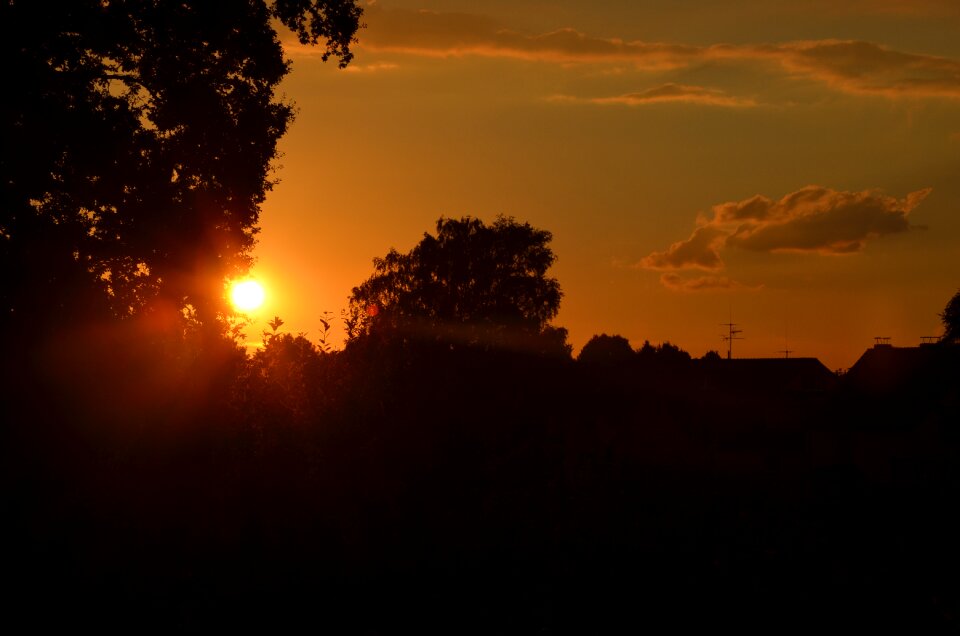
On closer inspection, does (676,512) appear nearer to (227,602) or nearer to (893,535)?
(893,535)

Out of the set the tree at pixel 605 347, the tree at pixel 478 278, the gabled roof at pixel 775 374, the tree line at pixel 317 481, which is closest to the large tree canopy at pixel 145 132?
the tree line at pixel 317 481

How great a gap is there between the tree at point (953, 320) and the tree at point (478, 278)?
29.6 m

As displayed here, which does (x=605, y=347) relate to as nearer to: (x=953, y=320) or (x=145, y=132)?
(x=953, y=320)

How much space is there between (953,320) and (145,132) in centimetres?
6255

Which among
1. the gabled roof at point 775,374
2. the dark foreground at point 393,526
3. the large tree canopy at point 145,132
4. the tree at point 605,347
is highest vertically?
the tree at point 605,347

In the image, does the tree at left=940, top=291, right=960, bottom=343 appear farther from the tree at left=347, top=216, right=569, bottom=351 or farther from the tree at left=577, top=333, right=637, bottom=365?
the tree at left=577, top=333, right=637, bottom=365

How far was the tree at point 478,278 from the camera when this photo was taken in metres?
58.2

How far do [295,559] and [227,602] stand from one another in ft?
3.33

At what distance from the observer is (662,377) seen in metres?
51.1

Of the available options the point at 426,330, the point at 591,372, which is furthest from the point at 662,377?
the point at 426,330

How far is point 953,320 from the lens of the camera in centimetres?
6788

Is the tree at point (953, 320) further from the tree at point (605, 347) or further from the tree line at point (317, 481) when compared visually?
the tree line at point (317, 481)

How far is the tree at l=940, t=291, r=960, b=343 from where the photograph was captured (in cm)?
6762

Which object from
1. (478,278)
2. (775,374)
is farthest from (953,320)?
(478,278)
